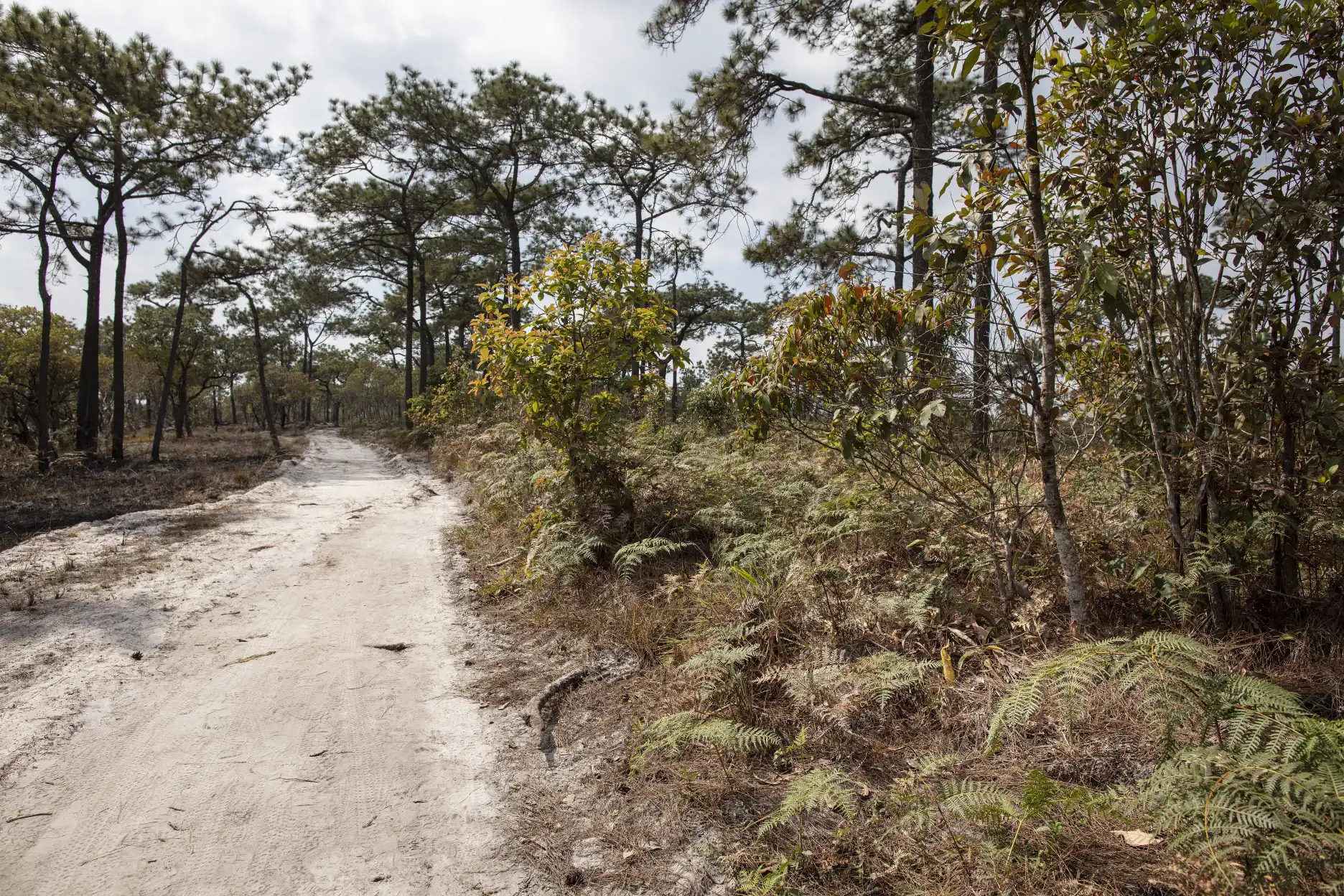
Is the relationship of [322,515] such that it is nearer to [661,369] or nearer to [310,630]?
A: [310,630]

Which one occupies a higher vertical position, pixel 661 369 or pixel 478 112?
pixel 478 112

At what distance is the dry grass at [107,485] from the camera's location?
31.2 feet

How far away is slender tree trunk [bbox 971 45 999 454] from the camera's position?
3.21 m

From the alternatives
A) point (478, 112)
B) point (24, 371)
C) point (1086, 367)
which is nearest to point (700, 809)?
point (1086, 367)

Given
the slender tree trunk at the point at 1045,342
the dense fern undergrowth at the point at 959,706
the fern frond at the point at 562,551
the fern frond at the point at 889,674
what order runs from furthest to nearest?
the fern frond at the point at 562,551 → the fern frond at the point at 889,674 → the slender tree trunk at the point at 1045,342 → the dense fern undergrowth at the point at 959,706

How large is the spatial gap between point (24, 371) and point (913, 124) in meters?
31.5

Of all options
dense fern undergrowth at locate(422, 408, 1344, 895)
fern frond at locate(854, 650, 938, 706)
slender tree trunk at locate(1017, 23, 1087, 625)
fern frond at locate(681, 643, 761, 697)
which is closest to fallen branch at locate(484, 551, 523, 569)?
dense fern undergrowth at locate(422, 408, 1344, 895)

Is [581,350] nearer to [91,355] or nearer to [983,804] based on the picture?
[983,804]

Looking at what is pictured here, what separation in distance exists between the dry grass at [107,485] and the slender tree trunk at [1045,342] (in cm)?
1035

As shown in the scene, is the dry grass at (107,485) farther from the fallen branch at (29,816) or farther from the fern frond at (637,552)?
the fern frond at (637,552)

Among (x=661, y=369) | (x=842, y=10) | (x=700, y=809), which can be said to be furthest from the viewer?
(x=842, y=10)

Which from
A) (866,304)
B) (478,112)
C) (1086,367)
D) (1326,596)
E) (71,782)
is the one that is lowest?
(71,782)

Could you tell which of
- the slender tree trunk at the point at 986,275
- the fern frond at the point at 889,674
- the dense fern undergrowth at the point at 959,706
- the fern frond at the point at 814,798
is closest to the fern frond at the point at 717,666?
the dense fern undergrowth at the point at 959,706

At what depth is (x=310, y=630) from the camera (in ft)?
17.9
